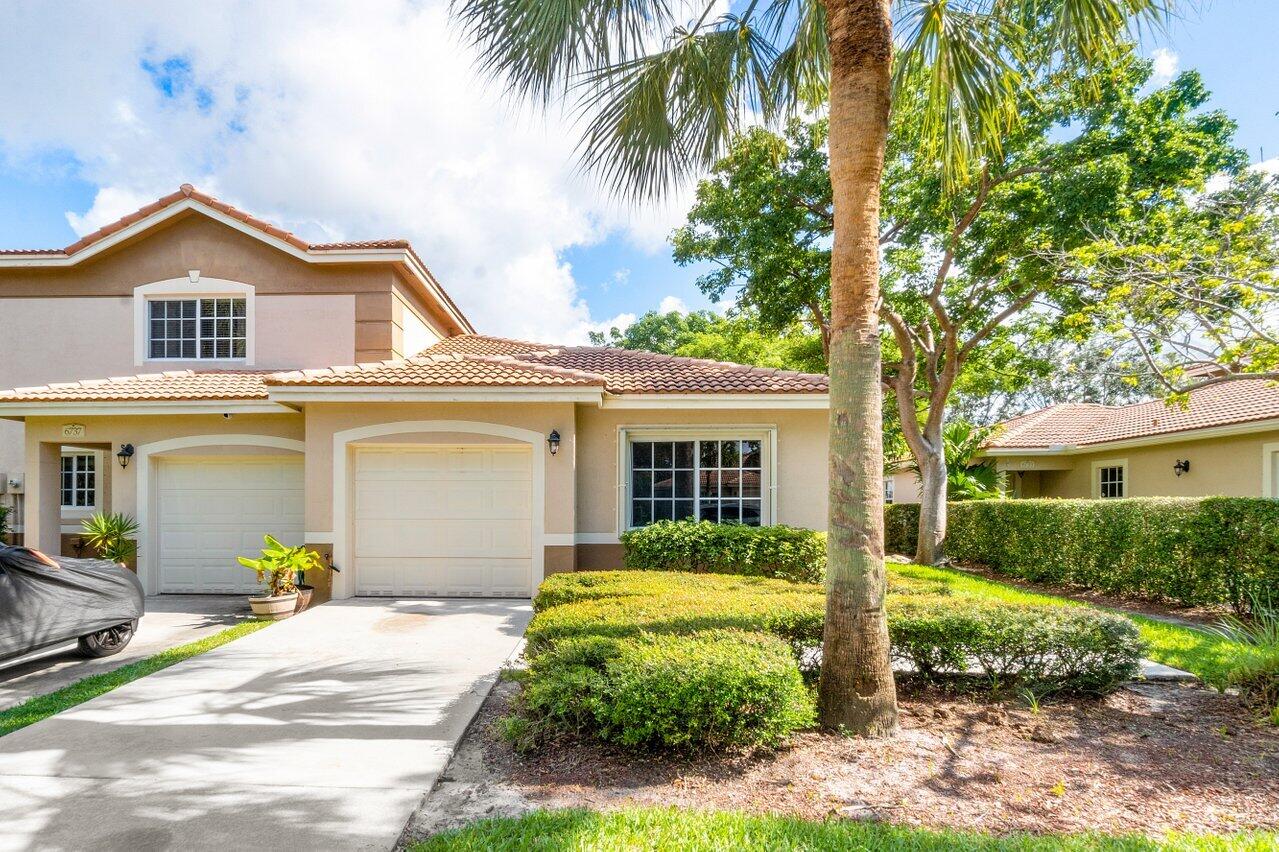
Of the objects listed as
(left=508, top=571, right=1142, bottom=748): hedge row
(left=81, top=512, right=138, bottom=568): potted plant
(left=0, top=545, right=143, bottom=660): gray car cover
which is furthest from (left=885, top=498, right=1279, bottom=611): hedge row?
(left=81, top=512, right=138, bottom=568): potted plant

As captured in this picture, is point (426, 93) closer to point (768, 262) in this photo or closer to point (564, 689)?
point (564, 689)

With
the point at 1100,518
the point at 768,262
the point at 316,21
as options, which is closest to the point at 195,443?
the point at 316,21

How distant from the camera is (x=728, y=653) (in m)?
4.43

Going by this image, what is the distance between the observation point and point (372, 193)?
43.9ft

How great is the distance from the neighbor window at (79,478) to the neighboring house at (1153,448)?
19611mm

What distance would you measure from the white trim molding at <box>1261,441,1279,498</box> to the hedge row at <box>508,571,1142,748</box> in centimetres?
1218

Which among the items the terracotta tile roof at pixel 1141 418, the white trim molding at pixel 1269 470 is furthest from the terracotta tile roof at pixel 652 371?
the white trim molding at pixel 1269 470

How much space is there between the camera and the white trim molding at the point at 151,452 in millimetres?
10891

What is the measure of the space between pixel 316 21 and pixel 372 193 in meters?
6.24

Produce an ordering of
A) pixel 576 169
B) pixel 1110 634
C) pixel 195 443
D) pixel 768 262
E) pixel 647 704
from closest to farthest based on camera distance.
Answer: pixel 647 704, pixel 1110 634, pixel 576 169, pixel 195 443, pixel 768 262

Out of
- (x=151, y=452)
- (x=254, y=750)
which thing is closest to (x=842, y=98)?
(x=254, y=750)

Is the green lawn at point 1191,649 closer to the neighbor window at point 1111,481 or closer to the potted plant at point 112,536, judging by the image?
the neighbor window at point 1111,481

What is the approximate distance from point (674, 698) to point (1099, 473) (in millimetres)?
21632

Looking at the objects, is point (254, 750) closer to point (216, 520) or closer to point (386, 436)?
point (386, 436)
